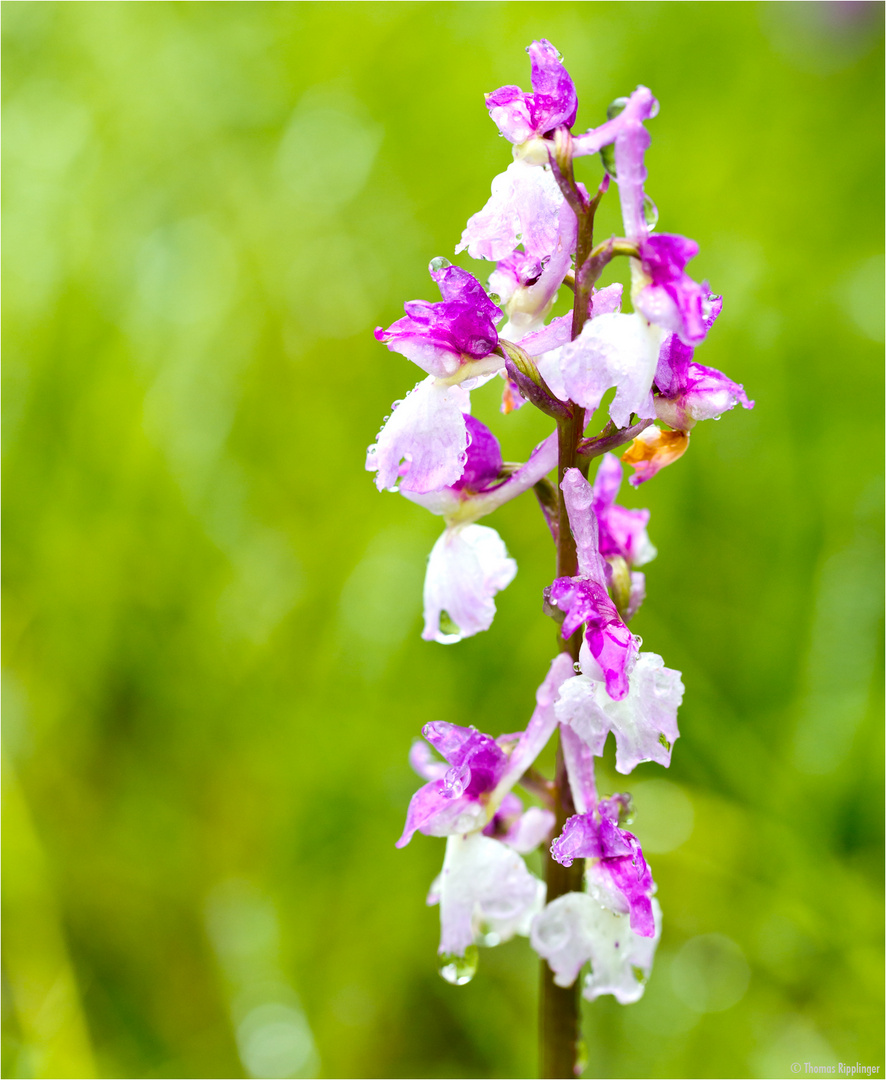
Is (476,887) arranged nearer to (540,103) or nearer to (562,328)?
(562,328)

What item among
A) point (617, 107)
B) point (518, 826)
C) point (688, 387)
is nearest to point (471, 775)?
point (518, 826)

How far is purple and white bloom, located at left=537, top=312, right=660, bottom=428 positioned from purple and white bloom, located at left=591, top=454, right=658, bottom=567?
249 millimetres

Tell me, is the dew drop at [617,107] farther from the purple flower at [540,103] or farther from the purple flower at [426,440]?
the purple flower at [426,440]

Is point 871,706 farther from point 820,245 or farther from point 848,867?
point 820,245

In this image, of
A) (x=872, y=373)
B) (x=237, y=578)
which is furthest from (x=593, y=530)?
(x=872, y=373)

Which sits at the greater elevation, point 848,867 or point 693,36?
point 693,36

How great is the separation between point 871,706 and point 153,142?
2455 millimetres

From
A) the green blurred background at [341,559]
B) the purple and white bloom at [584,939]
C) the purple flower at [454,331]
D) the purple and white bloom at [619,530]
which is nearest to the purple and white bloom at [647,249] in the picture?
the purple flower at [454,331]

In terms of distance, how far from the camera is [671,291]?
75 cm

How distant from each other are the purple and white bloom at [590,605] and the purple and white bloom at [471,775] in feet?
0.39

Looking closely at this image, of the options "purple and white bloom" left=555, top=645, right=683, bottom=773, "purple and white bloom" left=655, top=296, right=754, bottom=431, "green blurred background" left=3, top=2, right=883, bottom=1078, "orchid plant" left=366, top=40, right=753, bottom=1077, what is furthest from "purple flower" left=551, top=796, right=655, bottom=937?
"green blurred background" left=3, top=2, right=883, bottom=1078

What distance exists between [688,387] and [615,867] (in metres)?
0.45

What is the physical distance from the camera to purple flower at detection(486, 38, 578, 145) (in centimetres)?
81

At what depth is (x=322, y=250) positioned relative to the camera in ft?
8.65
